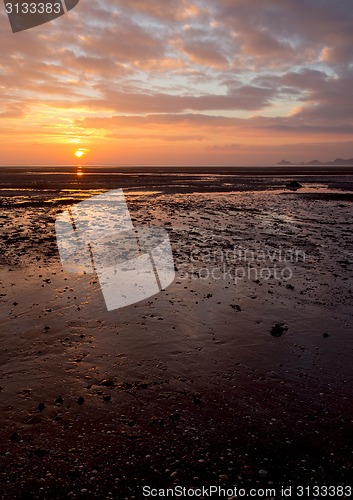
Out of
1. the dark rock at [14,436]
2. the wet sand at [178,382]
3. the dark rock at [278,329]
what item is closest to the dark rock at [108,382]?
the wet sand at [178,382]

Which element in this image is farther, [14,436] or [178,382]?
[178,382]

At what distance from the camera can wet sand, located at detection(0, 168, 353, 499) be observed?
5.51 meters

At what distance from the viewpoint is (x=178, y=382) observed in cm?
777

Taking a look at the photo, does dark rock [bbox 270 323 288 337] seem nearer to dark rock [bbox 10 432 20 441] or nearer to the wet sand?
the wet sand

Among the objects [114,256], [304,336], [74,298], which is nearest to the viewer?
[304,336]

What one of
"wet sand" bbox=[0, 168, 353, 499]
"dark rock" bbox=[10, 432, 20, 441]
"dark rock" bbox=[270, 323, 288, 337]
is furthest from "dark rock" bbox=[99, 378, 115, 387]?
"dark rock" bbox=[270, 323, 288, 337]

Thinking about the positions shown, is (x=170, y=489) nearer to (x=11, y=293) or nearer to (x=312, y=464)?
(x=312, y=464)

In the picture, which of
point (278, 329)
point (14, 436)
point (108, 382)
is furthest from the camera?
point (278, 329)

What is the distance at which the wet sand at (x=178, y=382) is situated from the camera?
551 cm

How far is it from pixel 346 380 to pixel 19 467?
267 inches

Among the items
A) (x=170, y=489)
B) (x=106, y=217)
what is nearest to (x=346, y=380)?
(x=170, y=489)

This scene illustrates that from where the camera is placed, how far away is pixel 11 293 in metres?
12.7

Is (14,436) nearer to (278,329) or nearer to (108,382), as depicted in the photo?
(108,382)

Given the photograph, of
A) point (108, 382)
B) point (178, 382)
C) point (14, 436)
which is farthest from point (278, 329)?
point (14, 436)
